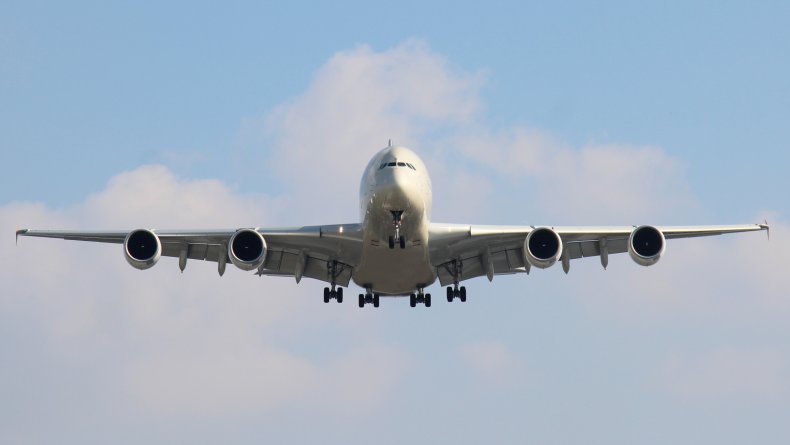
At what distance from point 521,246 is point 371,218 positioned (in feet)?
22.4

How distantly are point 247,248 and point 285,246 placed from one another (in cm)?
236

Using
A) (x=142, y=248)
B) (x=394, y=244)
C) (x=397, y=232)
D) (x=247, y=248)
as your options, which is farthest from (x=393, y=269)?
(x=142, y=248)

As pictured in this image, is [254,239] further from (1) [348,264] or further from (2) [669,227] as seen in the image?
(2) [669,227]

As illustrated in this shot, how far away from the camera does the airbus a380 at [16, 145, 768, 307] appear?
136 feet

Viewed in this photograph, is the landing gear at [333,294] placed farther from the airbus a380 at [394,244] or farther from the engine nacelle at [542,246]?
the engine nacelle at [542,246]

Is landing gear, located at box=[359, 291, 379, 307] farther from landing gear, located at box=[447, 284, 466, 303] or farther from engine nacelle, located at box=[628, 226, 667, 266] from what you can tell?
engine nacelle, located at box=[628, 226, 667, 266]

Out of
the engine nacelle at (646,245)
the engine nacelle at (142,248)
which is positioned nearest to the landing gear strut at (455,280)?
the engine nacelle at (646,245)

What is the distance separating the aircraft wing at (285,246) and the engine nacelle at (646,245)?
8558 mm

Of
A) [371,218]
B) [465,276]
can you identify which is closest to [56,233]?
[371,218]

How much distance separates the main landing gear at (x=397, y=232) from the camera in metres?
40.6

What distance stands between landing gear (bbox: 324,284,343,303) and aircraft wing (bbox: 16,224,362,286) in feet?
1.50

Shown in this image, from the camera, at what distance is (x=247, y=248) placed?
142 ft

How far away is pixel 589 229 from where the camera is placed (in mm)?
44594

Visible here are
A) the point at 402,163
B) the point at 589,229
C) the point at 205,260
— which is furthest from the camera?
the point at 205,260
